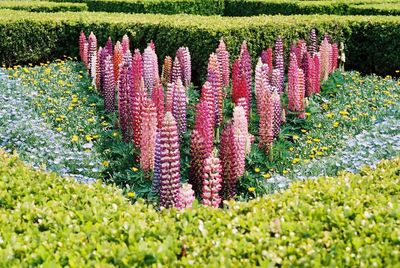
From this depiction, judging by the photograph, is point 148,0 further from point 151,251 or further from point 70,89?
point 151,251

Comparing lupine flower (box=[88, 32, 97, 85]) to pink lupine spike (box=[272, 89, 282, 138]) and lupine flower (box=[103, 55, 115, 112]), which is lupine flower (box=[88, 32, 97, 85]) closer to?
lupine flower (box=[103, 55, 115, 112])

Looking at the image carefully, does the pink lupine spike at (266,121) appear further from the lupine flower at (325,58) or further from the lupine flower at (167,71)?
the lupine flower at (325,58)

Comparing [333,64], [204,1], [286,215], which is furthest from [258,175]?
[204,1]

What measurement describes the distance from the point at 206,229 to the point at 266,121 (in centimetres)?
332

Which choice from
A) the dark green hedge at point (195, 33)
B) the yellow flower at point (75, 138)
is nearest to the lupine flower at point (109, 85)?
the yellow flower at point (75, 138)

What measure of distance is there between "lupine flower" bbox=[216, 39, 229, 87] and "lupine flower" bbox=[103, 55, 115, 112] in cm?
138

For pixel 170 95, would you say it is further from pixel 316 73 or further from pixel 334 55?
pixel 334 55

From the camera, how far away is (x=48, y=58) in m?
10.8

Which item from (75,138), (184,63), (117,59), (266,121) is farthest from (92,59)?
(266,121)

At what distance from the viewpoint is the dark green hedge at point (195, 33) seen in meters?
9.09

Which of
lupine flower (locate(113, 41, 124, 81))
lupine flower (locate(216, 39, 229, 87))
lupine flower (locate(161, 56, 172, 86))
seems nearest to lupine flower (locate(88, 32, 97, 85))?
lupine flower (locate(113, 41, 124, 81))

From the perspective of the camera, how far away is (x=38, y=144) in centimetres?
642

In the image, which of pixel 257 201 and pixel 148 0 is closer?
pixel 257 201

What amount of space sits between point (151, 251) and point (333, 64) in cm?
721
